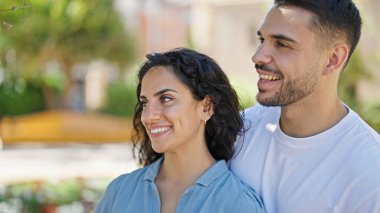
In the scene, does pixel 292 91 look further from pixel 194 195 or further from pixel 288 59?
pixel 194 195

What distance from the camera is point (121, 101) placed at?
82.7ft

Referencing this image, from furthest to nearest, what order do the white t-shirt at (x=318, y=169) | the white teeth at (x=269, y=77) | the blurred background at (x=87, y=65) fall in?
the blurred background at (x=87, y=65), the white teeth at (x=269, y=77), the white t-shirt at (x=318, y=169)

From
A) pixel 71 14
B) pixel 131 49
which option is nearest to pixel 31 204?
pixel 71 14

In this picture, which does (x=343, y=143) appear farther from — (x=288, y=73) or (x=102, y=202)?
(x=102, y=202)

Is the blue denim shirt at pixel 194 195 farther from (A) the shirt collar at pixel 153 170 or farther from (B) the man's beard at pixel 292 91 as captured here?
(B) the man's beard at pixel 292 91

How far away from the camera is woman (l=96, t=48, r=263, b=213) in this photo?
2775 mm

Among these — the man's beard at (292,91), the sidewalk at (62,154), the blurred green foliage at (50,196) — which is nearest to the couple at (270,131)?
the man's beard at (292,91)

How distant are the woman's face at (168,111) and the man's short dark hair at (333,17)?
53 centimetres

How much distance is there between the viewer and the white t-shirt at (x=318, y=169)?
99.3 inches

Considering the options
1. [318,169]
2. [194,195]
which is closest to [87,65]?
[194,195]

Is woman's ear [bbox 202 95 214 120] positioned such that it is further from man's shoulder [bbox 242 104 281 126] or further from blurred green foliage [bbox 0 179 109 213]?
blurred green foliage [bbox 0 179 109 213]

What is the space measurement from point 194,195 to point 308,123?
545mm

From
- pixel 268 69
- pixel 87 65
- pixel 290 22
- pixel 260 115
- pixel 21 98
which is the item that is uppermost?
pixel 290 22

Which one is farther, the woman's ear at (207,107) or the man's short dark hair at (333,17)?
the woman's ear at (207,107)
